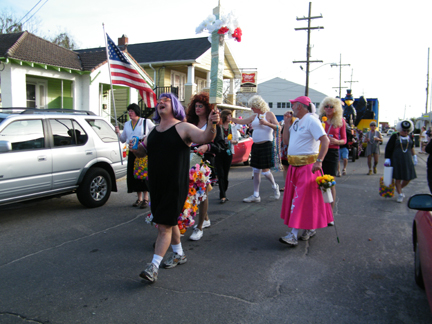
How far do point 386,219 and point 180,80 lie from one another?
22246 mm

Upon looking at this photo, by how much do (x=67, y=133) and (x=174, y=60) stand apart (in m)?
18.3

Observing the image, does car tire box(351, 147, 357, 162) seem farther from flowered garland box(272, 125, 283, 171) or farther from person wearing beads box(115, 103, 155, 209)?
person wearing beads box(115, 103, 155, 209)

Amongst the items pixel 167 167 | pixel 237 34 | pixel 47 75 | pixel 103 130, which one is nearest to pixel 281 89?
pixel 47 75

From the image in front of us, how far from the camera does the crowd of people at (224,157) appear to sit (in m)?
3.54

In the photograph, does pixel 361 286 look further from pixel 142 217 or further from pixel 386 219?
pixel 142 217

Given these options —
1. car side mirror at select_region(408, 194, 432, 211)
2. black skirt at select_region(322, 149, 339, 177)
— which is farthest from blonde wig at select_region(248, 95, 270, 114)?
car side mirror at select_region(408, 194, 432, 211)

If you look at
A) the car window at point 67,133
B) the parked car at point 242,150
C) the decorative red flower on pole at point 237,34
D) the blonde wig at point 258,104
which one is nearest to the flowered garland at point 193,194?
the decorative red flower on pole at point 237,34

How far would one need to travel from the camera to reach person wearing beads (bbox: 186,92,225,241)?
15.5 ft

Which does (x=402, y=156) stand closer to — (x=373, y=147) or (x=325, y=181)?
(x=325, y=181)

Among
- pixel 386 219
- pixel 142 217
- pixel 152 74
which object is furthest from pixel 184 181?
pixel 152 74

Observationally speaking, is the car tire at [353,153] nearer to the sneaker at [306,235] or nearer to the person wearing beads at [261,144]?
the person wearing beads at [261,144]

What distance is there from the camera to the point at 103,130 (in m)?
7.23

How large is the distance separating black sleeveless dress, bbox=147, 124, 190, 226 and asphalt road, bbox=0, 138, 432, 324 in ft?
2.43

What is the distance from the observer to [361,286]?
3.58 metres
